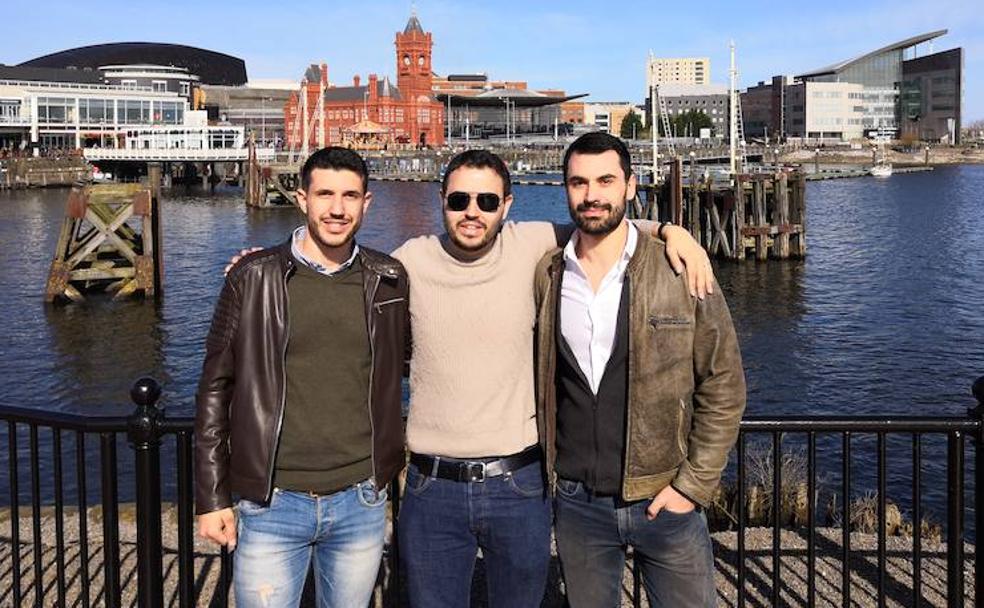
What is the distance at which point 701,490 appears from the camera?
377cm

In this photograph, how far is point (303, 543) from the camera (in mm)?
3846

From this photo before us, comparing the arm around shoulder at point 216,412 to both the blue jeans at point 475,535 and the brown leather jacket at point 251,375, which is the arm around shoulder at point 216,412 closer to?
the brown leather jacket at point 251,375

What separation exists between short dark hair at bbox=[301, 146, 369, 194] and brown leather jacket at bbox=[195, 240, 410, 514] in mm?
331

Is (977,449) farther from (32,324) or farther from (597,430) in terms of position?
(32,324)

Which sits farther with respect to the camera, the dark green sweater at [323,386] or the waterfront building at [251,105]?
the waterfront building at [251,105]

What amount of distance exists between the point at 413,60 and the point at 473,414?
473ft

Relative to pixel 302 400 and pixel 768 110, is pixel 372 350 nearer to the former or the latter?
pixel 302 400

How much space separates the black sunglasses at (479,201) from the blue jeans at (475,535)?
1046mm

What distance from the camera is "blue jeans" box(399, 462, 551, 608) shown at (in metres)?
3.91

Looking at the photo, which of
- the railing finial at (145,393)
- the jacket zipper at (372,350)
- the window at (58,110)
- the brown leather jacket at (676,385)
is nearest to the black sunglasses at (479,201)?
the jacket zipper at (372,350)

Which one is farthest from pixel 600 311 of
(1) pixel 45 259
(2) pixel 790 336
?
(1) pixel 45 259

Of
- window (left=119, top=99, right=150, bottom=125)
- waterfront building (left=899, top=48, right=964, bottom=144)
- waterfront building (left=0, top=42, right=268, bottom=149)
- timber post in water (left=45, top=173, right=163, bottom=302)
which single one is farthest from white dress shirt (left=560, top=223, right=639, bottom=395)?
waterfront building (left=899, top=48, right=964, bottom=144)

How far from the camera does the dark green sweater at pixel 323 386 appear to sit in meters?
3.75

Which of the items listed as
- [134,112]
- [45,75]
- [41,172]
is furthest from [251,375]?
[45,75]
